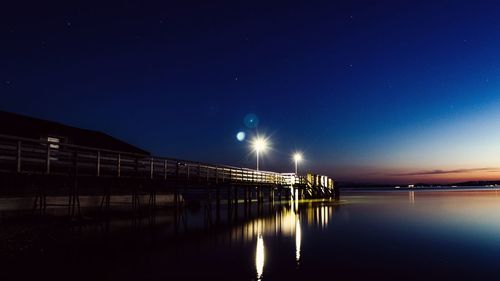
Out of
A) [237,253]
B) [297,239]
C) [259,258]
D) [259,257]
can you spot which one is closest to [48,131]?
[297,239]

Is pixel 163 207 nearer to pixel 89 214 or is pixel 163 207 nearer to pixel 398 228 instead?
pixel 89 214

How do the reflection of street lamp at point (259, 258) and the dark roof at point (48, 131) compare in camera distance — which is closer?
the reflection of street lamp at point (259, 258)

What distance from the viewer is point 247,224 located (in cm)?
2612

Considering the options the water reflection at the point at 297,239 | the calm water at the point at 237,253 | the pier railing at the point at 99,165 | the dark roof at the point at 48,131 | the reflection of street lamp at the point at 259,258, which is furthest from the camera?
the dark roof at the point at 48,131

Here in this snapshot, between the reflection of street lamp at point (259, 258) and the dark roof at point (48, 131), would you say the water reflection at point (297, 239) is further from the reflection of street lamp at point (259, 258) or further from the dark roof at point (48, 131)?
the dark roof at point (48, 131)

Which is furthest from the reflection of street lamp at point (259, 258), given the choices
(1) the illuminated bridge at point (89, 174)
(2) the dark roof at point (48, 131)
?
(2) the dark roof at point (48, 131)

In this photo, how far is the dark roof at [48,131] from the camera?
25.4 metres

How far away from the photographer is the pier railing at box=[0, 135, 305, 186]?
16780 mm

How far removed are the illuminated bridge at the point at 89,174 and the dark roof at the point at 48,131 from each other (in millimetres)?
1387

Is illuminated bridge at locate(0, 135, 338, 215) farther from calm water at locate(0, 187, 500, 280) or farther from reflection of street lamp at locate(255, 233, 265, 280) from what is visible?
reflection of street lamp at locate(255, 233, 265, 280)

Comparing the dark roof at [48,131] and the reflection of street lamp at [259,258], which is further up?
the dark roof at [48,131]

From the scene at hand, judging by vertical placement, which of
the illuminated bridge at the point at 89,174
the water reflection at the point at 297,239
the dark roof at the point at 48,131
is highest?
the dark roof at the point at 48,131

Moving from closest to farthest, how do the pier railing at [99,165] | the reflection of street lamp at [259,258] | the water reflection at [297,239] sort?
the reflection of street lamp at [259,258] < the water reflection at [297,239] < the pier railing at [99,165]

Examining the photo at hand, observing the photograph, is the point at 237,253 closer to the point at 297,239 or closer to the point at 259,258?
the point at 259,258
